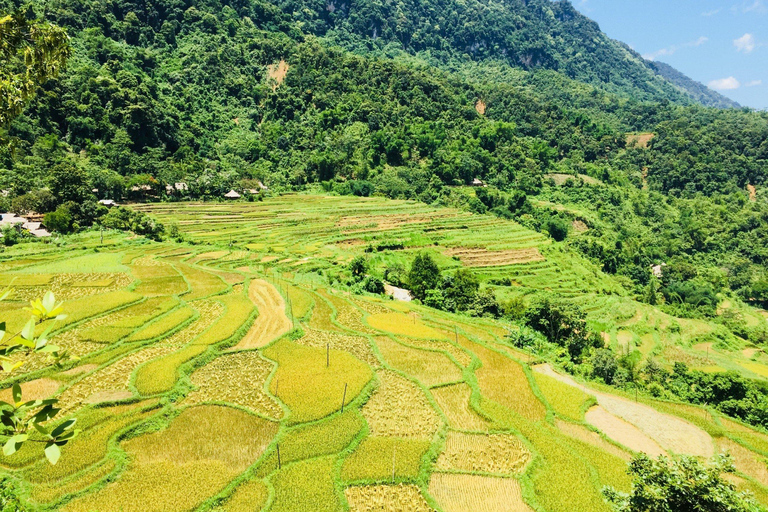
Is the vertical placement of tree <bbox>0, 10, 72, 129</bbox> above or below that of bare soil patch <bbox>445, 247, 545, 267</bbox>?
above

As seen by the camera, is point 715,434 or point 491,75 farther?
point 491,75

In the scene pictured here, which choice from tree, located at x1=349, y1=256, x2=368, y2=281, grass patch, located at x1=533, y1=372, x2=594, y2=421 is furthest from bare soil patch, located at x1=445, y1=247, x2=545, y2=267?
grass patch, located at x1=533, y1=372, x2=594, y2=421

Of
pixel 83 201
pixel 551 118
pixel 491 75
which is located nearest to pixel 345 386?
pixel 83 201

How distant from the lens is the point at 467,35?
556 feet

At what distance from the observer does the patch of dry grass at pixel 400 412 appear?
14.9m

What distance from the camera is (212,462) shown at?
41.3ft

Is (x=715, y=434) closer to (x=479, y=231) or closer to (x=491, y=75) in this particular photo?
(x=479, y=231)

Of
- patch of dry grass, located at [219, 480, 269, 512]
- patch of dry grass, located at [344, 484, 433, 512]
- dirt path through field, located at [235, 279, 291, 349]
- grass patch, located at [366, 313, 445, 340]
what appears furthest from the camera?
grass patch, located at [366, 313, 445, 340]

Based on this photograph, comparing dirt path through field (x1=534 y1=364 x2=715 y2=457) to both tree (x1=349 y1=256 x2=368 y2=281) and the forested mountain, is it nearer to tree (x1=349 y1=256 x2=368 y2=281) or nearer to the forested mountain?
tree (x1=349 y1=256 x2=368 y2=281)

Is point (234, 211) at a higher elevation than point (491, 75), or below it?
below

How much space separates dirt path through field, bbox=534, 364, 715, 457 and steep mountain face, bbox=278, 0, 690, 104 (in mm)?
148353

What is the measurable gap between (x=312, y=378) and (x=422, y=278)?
1680cm

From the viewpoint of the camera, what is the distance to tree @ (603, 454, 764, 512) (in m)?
7.24

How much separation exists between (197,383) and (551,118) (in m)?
101
